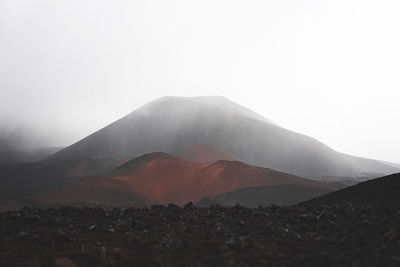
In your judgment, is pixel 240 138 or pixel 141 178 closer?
pixel 141 178

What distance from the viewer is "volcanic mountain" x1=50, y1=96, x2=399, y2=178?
124750mm

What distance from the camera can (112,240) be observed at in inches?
293

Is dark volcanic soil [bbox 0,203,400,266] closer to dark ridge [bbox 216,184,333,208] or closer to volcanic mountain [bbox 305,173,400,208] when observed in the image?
volcanic mountain [bbox 305,173,400,208]

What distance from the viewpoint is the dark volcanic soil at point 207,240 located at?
5.71 meters

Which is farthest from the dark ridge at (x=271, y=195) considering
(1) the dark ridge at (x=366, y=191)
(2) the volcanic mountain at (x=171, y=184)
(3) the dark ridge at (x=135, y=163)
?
(3) the dark ridge at (x=135, y=163)

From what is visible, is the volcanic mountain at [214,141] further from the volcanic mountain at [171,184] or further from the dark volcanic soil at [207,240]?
the dark volcanic soil at [207,240]

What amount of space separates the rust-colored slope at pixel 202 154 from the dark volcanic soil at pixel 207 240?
319ft

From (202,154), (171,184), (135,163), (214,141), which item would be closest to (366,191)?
(171,184)

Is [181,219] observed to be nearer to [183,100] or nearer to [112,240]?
[112,240]

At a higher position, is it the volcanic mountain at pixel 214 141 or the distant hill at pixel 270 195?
the volcanic mountain at pixel 214 141

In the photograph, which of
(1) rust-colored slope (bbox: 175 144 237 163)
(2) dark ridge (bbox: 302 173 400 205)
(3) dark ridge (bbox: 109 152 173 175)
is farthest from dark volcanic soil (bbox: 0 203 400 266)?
(1) rust-colored slope (bbox: 175 144 237 163)

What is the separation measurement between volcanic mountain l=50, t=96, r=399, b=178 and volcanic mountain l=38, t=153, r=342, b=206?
46.7m

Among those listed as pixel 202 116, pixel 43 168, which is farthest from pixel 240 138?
pixel 43 168

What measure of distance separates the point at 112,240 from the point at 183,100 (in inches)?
6803
